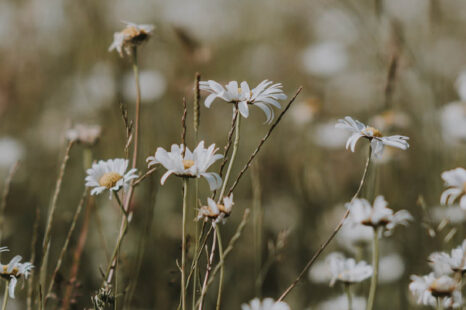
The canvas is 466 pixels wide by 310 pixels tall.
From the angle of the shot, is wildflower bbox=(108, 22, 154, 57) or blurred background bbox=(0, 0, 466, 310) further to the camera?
→ blurred background bbox=(0, 0, 466, 310)

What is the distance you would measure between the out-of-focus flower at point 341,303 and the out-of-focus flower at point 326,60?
182cm

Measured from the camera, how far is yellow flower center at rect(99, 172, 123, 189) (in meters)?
0.88

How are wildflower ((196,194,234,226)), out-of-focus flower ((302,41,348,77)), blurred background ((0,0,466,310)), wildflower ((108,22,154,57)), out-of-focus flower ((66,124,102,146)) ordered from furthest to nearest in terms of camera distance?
out-of-focus flower ((302,41,348,77)), blurred background ((0,0,466,310)), out-of-focus flower ((66,124,102,146)), wildflower ((108,22,154,57)), wildflower ((196,194,234,226))

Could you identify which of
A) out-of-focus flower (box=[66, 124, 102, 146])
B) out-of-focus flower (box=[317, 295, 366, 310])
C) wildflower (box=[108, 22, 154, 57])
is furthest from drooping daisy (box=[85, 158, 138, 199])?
out-of-focus flower (box=[317, 295, 366, 310])

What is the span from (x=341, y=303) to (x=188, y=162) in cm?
89

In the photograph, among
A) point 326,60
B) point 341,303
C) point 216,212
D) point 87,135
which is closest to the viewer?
point 216,212

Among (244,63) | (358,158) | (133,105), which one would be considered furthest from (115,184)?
(244,63)

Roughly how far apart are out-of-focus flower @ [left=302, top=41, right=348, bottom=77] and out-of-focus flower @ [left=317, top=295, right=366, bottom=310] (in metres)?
1.82

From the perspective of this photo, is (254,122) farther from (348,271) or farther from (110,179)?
(110,179)

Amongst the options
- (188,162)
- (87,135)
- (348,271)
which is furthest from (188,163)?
(87,135)

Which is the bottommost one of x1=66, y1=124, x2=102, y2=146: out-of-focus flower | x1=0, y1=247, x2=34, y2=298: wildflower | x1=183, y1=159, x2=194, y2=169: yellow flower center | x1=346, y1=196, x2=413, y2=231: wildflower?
x1=0, y1=247, x2=34, y2=298: wildflower

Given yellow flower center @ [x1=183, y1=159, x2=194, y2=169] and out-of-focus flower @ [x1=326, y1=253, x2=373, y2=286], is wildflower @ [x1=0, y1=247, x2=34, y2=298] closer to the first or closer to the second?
yellow flower center @ [x1=183, y1=159, x2=194, y2=169]

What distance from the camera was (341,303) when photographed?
60.5 inches

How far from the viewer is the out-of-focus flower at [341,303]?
4.70ft
